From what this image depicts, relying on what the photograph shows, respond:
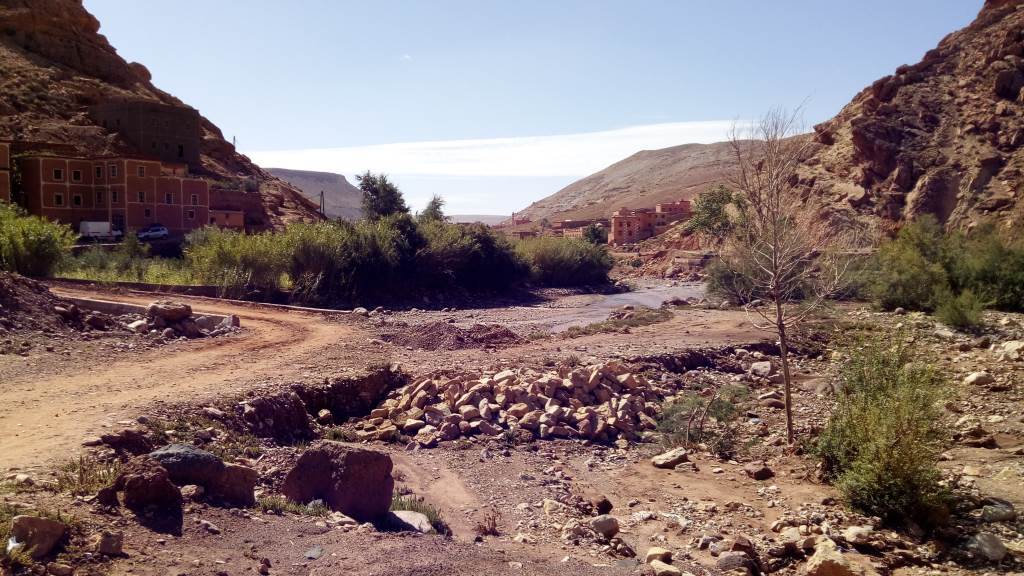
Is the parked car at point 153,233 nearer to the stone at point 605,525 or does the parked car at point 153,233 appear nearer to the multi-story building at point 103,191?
the multi-story building at point 103,191

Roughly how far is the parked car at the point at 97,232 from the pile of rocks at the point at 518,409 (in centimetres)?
3127

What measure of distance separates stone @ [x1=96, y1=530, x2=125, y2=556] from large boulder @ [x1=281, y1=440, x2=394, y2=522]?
214 cm

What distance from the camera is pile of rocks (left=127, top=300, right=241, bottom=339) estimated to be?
1460cm

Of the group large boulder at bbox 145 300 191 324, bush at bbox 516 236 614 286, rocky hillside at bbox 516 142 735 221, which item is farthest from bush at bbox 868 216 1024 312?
rocky hillside at bbox 516 142 735 221

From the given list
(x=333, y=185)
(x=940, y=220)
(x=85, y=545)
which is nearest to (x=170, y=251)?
(x=85, y=545)

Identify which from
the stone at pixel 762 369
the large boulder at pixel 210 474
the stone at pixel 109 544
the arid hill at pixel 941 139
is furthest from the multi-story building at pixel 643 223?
the stone at pixel 109 544

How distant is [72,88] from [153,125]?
27.1 ft

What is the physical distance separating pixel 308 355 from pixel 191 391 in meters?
3.75

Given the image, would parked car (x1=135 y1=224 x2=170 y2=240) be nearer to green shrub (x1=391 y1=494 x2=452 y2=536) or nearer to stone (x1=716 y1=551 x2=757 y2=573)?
green shrub (x1=391 y1=494 x2=452 y2=536)

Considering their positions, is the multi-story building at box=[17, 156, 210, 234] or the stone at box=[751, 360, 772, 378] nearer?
the stone at box=[751, 360, 772, 378]

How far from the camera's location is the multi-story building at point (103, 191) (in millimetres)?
37375

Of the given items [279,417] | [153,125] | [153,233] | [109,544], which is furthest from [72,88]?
[109,544]

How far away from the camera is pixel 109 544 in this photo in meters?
4.79

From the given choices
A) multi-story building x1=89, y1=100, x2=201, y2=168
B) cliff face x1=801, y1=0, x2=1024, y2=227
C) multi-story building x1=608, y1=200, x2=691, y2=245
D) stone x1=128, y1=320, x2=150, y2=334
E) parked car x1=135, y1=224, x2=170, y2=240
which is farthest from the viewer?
multi-story building x1=608, y1=200, x2=691, y2=245
